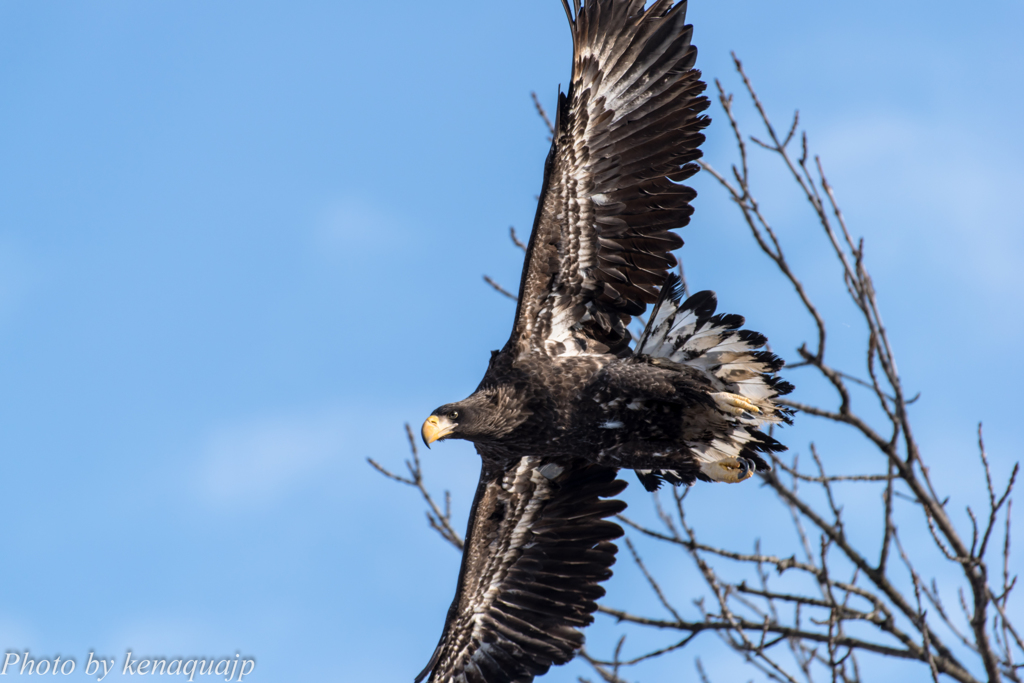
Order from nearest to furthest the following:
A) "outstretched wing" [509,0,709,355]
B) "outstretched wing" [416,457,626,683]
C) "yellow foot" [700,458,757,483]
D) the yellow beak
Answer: the yellow beak → "outstretched wing" [509,0,709,355] → "yellow foot" [700,458,757,483] → "outstretched wing" [416,457,626,683]

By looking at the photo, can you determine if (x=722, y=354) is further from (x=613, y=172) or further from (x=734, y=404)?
(x=613, y=172)

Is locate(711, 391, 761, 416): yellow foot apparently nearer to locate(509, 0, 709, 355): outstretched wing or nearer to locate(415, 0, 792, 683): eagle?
locate(415, 0, 792, 683): eagle

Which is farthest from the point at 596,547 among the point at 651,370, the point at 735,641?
the point at 651,370

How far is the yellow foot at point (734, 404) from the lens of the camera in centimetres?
563

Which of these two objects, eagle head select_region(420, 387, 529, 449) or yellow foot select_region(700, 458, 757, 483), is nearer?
eagle head select_region(420, 387, 529, 449)

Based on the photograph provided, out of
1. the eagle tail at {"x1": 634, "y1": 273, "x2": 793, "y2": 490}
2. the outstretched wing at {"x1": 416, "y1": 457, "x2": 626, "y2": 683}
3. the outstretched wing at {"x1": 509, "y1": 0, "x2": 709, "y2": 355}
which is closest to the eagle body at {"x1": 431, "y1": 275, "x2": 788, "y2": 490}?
the eagle tail at {"x1": 634, "y1": 273, "x2": 793, "y2": 490}

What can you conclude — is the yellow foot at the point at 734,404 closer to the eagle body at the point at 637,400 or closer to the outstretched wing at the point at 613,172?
the eagle body at the point at 637,400

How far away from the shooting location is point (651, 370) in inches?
225

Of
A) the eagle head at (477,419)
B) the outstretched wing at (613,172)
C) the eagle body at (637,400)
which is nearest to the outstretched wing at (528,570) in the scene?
the eagle body at (637,400)

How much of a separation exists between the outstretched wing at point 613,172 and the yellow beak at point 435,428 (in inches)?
29.2

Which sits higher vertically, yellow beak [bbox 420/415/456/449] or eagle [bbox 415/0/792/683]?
eagle [bbox 415/0/792/683]

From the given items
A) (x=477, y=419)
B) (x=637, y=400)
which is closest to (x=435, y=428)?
(x=477, y=419)

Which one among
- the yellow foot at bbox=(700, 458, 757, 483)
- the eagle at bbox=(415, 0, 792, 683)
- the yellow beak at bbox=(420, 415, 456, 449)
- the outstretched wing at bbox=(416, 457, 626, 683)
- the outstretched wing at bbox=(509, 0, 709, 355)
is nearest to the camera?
the yellow beak at bbox=(420, 415, 456, 449)

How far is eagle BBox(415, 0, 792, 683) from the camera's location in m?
5.71
